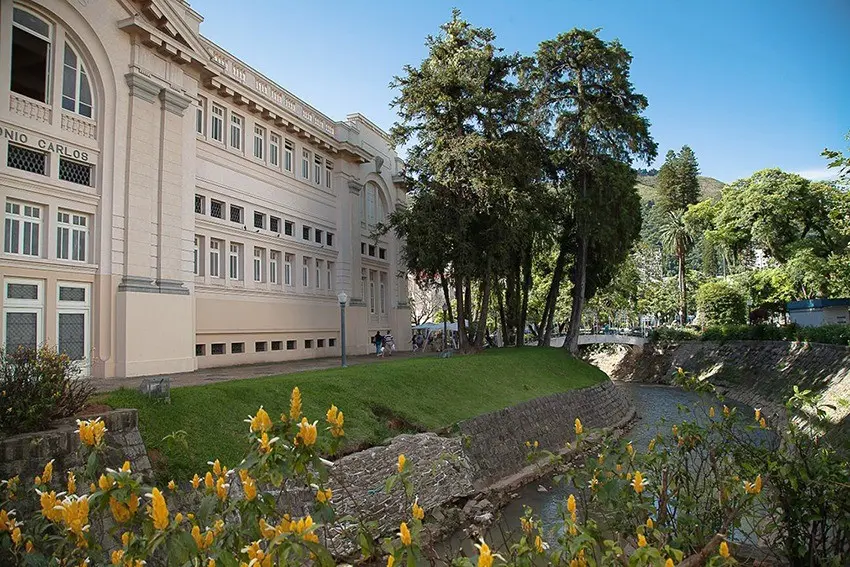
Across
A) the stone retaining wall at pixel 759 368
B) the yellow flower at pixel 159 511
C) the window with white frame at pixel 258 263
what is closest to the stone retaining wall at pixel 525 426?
the stone retaining wall at pixel 759 368

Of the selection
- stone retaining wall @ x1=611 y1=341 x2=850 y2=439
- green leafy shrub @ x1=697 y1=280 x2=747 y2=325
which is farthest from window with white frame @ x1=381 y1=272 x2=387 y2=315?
green leafy shrub @ x1=697 y1=280 x2=747 y2=325

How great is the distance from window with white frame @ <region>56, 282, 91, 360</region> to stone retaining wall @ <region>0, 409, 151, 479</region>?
9048 millimetres

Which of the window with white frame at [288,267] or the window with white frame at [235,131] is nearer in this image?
the window with white frame at [235,131]

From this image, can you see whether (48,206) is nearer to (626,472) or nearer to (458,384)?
(458,384)

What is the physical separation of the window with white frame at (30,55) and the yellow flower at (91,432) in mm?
16060

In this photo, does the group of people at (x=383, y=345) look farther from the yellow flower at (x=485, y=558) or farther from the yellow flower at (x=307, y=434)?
the yellow flower at (x=485, y=558)


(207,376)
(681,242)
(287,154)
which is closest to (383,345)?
(287,154)

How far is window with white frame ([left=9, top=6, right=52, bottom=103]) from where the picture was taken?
15.7m

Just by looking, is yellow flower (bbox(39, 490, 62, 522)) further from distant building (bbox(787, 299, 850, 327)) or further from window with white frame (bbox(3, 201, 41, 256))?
distant building (bbox(787, 299, 850, 327))

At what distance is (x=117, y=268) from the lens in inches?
693

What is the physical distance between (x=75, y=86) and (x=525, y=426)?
16.7m

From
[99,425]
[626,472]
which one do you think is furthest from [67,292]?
[626,472]

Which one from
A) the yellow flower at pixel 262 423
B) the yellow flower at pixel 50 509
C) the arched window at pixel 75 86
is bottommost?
the yellow flower at pixel 50 509

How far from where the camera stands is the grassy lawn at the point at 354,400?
10000 mm
